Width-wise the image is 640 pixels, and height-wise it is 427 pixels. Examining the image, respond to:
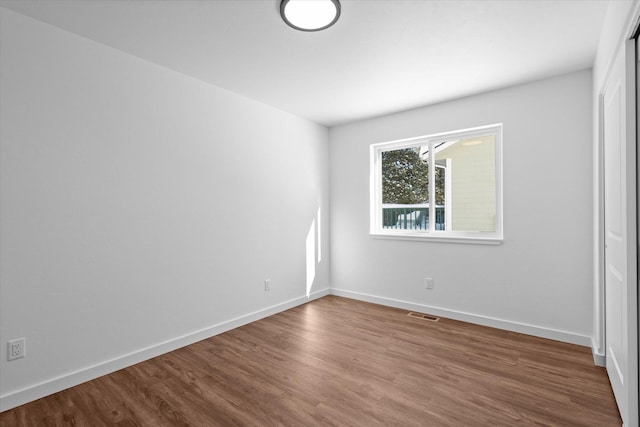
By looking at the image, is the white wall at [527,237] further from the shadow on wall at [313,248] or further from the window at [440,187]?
the shadow on wall at [313,248]

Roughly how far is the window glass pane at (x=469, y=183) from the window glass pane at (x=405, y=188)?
20 centimetres

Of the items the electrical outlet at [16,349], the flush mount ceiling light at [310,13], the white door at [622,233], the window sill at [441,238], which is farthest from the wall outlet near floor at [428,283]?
the electrical outlet at [16,349]

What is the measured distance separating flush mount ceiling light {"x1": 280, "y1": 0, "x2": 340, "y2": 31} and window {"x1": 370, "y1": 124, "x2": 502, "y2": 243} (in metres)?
2.18

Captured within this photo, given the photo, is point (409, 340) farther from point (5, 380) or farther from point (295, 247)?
point (5, 380)

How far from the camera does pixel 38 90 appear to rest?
2.17m

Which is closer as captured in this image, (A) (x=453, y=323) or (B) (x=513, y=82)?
(B) (x=513, y=82)

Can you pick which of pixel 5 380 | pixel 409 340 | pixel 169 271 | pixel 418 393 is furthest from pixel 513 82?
pixel 5 380

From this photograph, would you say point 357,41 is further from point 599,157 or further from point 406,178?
point 406,178

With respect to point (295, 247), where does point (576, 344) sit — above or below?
below

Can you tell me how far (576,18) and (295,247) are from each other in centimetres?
333

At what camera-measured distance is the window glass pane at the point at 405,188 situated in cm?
409

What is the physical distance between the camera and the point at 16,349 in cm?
206

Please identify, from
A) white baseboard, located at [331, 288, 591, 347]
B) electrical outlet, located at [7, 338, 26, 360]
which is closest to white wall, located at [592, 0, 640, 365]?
white baseboard, located at [331, 288, 591, 347]

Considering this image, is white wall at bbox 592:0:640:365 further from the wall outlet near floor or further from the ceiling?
the wall outlet near floor
